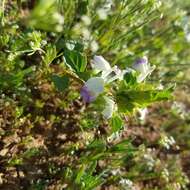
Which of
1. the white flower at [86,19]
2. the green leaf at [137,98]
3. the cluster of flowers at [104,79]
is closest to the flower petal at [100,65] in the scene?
the cluster of flowers at [104,79]

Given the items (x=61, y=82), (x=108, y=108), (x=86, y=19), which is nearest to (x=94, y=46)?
(x=86, y=19)

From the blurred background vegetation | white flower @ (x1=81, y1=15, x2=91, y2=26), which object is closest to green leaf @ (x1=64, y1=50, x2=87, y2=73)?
the blurred background vegetation

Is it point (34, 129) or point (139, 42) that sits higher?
point (139, 42)

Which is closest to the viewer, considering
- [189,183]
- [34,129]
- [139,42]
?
[34,129]

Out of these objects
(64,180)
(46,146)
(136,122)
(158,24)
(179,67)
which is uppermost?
(158,24)

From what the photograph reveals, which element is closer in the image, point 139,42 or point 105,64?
point 105,64

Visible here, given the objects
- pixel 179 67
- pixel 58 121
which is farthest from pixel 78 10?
pixel 179 67

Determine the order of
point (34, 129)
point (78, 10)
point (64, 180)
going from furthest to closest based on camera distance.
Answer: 1. point (78, 10)
2. point (34, 129)
3. point (64, 180)

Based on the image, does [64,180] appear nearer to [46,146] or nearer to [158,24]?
[46,146]
